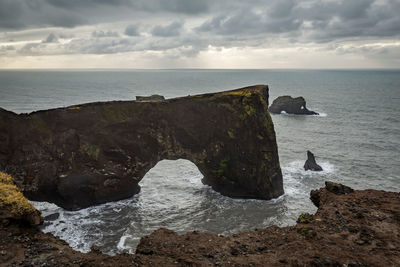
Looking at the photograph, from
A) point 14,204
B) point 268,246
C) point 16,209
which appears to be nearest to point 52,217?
point 14,204

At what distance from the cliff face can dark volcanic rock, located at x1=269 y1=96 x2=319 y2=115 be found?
2331 inches

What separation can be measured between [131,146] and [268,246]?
67.3ft

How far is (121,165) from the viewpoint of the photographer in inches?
1166

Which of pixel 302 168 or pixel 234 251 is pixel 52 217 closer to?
pixel 234 251

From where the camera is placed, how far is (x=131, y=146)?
30.0 meters

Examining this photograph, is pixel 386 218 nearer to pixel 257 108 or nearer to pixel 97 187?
pixel 257 108

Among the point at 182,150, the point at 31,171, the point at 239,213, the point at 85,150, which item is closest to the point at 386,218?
the point at 239,213

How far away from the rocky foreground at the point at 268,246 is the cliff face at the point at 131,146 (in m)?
14.0

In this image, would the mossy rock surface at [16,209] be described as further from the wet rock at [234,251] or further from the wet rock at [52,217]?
the wet rock at [52,217]

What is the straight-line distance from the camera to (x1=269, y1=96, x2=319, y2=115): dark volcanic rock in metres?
86.2

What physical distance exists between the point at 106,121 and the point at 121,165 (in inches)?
189

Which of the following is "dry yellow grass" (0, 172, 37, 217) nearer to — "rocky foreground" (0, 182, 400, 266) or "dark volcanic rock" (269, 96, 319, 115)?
"rocky foreground" (0, 182, 400, 266)

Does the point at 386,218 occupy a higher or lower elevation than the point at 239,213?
higher

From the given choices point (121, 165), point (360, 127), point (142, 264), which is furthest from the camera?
point (360, 127)
